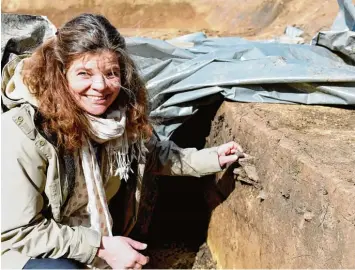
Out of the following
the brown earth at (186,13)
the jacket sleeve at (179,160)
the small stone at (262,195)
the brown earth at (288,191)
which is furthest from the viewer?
the brown earth at (186,13)

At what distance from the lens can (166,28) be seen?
8.54 m

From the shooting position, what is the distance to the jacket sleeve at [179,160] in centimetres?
245

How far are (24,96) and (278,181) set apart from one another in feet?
3.61

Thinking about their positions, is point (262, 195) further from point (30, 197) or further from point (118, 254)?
point (30, 197)

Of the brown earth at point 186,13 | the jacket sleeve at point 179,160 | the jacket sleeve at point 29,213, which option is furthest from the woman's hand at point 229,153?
the brown earth at point 186,13

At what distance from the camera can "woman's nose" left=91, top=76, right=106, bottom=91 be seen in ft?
6.40

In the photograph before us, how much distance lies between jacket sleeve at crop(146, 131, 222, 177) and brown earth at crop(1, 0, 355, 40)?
495 centimetres

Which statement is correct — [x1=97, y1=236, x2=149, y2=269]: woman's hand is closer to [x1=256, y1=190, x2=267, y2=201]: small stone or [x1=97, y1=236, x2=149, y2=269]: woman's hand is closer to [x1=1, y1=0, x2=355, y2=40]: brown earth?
[x1=256, y1=190, x2=267, y2=201]: small stone

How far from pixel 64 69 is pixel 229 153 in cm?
92

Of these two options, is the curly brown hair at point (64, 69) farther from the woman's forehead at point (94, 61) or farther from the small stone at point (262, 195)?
the small stone at point (262, 195)

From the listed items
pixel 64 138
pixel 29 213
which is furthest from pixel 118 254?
pixel 64 138

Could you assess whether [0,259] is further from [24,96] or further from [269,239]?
[269,239]

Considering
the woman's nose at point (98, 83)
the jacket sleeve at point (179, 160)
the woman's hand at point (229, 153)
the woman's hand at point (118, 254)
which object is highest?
the woman's nose at point (98, 83)

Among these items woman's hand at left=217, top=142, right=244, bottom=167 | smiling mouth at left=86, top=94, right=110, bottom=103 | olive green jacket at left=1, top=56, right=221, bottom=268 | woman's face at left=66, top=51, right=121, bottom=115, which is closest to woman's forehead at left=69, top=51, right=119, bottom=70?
woman's face at left=66, top=51, right=121, bottom=115
